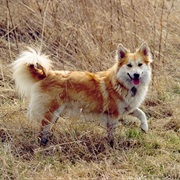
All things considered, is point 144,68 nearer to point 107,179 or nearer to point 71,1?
point 107,179

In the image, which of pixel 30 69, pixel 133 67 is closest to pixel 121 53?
pixel 133 67

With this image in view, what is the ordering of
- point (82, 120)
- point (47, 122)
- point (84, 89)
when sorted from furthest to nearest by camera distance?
1. point (82, 120)
2. point (84, 89)
3. point (47, 122)

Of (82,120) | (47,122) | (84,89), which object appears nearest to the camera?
(47,122)

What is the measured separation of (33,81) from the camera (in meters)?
4.09

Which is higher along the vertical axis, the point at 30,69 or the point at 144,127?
the point at 30,69

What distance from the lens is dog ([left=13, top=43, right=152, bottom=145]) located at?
402cm

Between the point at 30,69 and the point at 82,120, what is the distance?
71 cm

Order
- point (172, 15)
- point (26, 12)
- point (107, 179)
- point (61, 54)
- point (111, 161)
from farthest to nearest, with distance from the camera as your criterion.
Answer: point (172, 15), point (26, 12), point (61, 54), point (111, 161), point (107, 179)

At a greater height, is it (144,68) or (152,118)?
(144,68)

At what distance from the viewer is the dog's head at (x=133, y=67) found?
4088 millimetres

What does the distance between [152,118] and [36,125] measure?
1276 mm

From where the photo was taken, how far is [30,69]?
405 centimetres

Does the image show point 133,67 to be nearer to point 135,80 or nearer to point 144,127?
point 135,80

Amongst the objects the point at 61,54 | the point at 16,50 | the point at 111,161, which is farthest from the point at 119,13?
the point at 111,161
